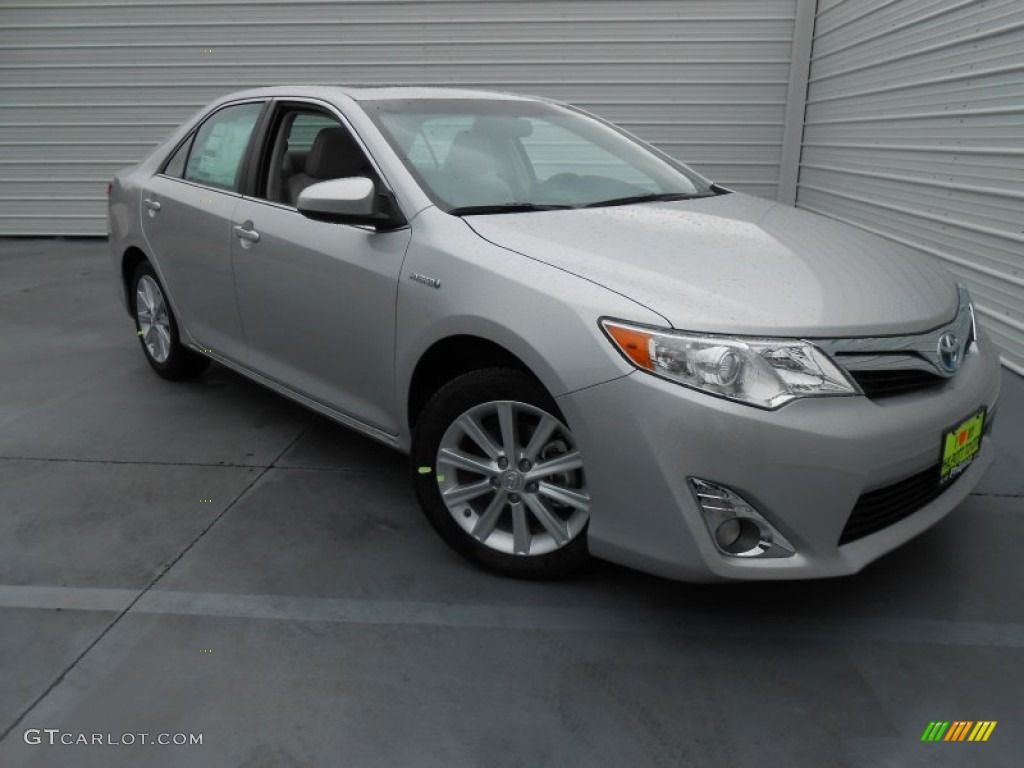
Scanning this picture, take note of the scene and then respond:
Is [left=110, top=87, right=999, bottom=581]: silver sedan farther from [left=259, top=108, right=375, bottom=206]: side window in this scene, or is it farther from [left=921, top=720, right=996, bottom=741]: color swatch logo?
[left=921, top=720, right=996, bottom=741]: color swatch logo

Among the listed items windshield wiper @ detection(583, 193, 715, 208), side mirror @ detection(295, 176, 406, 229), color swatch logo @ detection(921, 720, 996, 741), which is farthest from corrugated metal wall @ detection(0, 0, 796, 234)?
color swatch logo @ detection(921, 720, 996, 741)

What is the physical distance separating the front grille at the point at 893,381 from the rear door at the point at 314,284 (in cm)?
142

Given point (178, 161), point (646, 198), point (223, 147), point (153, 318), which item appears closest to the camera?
point (646, 198)

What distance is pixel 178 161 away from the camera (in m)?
4.25

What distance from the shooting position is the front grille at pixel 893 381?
2203mm

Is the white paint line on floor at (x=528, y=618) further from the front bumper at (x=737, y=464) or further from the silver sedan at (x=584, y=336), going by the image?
the front bumper at (x=737, y=464)

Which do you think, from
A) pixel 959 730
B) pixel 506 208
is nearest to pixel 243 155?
pixel 506 208

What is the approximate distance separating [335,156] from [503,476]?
1479 mm

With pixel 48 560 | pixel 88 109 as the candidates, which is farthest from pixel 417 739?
pixel 88 109

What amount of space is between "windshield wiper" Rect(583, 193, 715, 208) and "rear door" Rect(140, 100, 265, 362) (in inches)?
61.3

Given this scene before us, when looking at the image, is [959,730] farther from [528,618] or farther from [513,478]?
[513,478]

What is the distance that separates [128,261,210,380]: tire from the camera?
441 cm

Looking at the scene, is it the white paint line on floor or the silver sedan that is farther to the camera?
the white paint line on floor

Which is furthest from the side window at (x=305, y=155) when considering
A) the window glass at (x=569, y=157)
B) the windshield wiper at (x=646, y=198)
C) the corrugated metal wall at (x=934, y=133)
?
the corrugated metal wall at (x=934, y=133)
